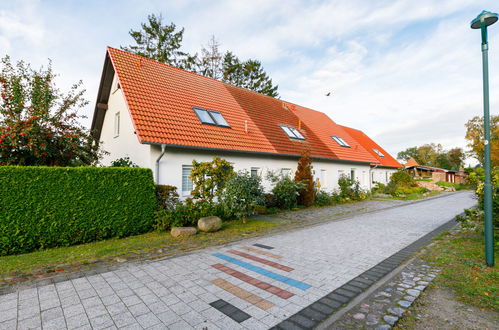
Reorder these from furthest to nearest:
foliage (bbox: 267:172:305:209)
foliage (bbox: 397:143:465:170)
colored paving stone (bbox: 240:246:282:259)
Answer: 1. foliage (bbox: 397:143:465:170)
2. foliage (bbox: 267:172:305:209)
3. colored paving stone (bbox: 240:246:282:259)

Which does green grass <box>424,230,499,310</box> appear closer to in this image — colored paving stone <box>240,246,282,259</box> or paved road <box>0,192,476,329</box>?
paved road <box>0,192,476,329</box>

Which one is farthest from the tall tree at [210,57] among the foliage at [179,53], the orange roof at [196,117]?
the orange roof at [196,117]

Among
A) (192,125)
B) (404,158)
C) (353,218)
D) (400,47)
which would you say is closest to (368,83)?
(400,47)

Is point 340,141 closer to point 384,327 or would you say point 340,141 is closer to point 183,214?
point 183,214

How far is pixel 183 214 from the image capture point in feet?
27.5

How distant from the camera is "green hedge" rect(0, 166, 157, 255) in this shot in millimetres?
5996

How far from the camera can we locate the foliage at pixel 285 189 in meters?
12.3

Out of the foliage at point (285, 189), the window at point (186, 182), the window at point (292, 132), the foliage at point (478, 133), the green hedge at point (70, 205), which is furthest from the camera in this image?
the foliage at point (478, 133)

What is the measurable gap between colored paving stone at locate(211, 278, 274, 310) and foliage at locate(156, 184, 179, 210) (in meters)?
4.98

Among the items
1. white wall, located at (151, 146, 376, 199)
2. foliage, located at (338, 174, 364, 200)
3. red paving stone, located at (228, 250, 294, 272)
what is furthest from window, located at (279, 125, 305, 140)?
red paving stone, located at (228, 250, 294, 272)

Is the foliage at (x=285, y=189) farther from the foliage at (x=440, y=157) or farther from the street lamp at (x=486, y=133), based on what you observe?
the foliage at (x=440, y=157)

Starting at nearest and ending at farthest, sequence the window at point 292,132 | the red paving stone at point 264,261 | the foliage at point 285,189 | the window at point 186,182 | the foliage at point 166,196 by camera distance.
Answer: the red paving stone at point 264,261, the foliage at point 166,196, the window at point 186,182, the foliage at point 285,189, the window at point 292,132

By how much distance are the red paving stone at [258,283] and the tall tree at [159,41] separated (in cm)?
2415

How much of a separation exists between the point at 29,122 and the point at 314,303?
8945 mm
